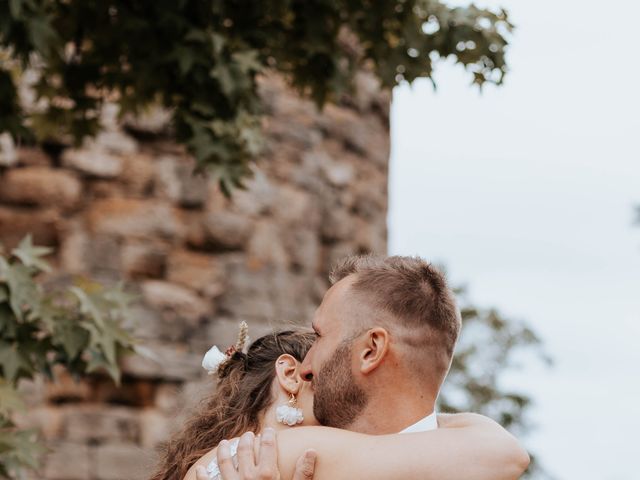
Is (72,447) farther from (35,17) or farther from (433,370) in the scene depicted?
(433,370)

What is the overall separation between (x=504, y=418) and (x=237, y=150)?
36.0 feet

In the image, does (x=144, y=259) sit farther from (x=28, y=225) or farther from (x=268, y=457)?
(x=268, y=457)

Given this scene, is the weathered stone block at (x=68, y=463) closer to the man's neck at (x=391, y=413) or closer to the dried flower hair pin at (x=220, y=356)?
the dried flower hair pin at (x=220, y=356)

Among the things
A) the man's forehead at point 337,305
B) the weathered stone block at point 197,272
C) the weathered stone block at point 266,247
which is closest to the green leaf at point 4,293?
the man's forehead at point 337,305

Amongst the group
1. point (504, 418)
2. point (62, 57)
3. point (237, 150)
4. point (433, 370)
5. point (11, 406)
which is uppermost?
point (62, 57)

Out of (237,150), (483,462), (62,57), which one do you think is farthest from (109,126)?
(483,462)

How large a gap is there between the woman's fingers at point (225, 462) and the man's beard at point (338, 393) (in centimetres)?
22

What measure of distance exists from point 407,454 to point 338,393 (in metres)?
0.21

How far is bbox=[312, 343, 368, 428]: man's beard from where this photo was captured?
2.70 meters

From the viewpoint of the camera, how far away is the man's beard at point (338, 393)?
2.70 metres

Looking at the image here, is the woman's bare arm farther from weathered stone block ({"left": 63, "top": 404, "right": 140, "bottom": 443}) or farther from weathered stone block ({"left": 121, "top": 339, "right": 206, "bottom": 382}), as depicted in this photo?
weathered stone block ({"left": 121, "top": 339, "right": 206, "bottom": 382})

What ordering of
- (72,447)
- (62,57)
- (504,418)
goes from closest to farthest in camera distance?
(62,57) < (72,447) < (504,418)

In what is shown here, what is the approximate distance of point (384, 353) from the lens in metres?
2.65

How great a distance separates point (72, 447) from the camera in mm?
6973
